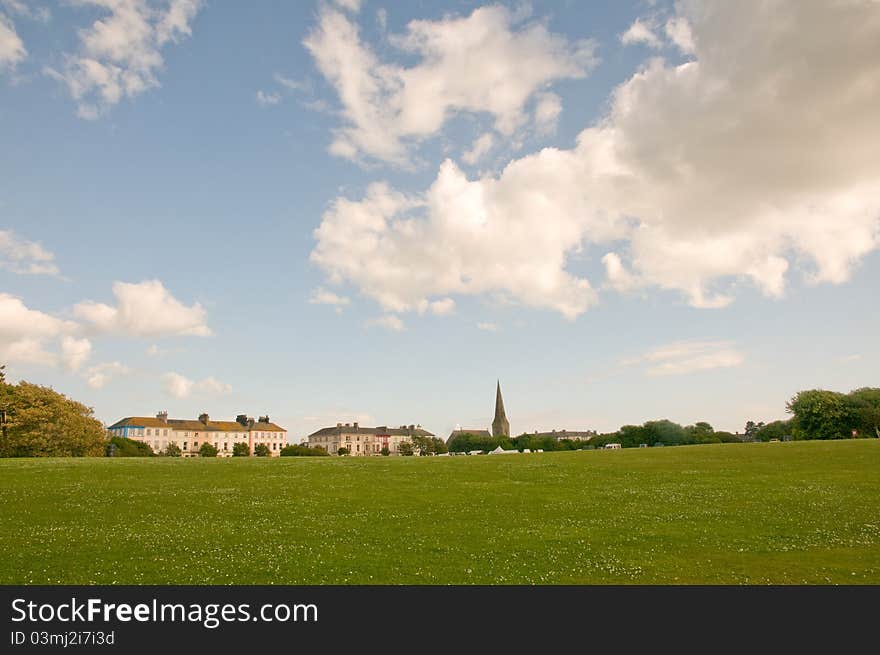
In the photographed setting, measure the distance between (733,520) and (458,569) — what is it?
45.0 ft

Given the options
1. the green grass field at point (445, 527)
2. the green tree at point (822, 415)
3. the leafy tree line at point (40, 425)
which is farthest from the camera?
the green tree at point (822, 415)

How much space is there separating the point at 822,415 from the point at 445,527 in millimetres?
101385

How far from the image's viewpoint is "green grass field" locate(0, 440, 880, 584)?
54.1 feet

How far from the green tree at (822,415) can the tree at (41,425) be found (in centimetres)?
12010

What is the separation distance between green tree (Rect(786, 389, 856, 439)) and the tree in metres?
120

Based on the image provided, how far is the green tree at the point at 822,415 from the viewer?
97.8 meters

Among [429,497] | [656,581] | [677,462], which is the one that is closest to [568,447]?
[677,462]

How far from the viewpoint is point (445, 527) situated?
74.0 ft

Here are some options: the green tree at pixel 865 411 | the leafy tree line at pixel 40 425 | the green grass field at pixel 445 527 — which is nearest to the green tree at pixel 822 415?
the green tree at pixel 865 411

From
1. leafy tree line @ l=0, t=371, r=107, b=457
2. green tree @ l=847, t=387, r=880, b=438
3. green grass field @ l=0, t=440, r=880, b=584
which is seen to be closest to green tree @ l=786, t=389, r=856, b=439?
green tree @ l=847, t=387, r=880, b=438

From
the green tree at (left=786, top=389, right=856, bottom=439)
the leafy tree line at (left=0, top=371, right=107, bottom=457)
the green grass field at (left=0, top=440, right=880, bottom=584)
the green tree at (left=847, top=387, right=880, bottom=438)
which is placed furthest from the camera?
the green tree at (left=786, top=389, right=856, bottom=439)

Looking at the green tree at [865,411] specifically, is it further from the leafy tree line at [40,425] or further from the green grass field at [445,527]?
the leafy tree line at [40,425]

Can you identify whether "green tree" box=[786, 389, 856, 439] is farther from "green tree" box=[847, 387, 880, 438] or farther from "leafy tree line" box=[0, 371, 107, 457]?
"leafy tree line" box=[0, 371, 107, 457]
